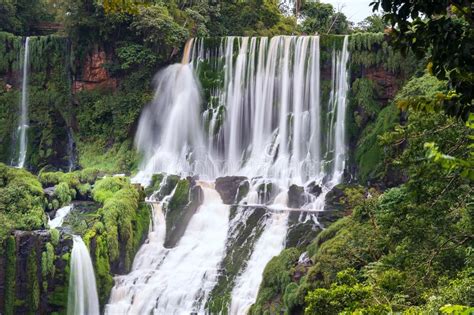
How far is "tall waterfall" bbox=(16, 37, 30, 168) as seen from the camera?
2511cm

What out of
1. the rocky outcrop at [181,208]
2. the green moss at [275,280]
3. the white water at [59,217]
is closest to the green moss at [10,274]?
the white water at [59,217]

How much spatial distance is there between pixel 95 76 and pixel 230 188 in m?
8.98

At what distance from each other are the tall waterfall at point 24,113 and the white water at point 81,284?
410 inches

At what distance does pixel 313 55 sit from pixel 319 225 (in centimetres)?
739

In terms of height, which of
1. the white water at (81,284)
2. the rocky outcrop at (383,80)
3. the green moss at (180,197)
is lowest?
the white water at (81,284)

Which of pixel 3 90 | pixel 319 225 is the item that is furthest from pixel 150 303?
pixel 3 90

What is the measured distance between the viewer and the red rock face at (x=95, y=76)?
82.3 feet

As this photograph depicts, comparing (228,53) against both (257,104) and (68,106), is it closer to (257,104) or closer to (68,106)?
(257,104)

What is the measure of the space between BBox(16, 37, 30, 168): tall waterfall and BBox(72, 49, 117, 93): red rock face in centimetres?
205

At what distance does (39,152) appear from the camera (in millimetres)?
24781

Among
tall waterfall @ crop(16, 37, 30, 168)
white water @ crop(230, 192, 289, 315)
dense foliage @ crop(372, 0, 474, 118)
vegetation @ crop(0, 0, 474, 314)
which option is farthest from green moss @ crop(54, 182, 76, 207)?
dense foliage @ crop(372, 0, 474, 118)

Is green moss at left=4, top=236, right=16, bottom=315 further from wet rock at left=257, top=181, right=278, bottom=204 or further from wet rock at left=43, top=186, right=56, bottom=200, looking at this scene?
wet rock at left=257, top=181, right=278, bottom=204

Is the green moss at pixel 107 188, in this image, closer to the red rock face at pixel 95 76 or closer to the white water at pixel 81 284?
the white water at pixel 81 284

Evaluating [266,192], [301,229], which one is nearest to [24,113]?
[266,192]
